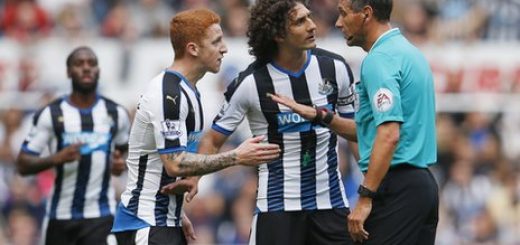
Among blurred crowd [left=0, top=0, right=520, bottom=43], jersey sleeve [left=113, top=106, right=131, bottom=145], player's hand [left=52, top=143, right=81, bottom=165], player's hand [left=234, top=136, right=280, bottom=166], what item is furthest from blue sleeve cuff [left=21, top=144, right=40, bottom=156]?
blurred crowd [left=0, top=0, right=520, bottom=43]

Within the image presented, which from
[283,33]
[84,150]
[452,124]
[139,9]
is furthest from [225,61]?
[283,33]

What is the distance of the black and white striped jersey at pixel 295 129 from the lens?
9.70 m

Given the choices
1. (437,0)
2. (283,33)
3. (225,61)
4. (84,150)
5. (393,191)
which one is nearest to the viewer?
(393,191)

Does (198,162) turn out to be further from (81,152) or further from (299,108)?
(81,152)

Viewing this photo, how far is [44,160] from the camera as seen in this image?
37.6 feet

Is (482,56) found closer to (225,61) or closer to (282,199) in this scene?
(225,61)

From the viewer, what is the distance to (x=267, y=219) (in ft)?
31.9

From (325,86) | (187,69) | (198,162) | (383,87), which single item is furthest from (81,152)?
(383,87)

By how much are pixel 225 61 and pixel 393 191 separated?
983 centimetres

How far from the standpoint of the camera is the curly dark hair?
9.73 m

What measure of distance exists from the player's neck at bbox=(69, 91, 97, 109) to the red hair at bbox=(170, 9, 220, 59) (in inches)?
115

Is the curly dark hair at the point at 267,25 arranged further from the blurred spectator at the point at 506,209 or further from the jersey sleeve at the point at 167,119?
the blurred spectator at the point at 506,209

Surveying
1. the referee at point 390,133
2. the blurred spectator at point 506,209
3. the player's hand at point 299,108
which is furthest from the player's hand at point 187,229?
the blurred spectator at point 506,209

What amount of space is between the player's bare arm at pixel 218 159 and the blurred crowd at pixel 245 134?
7.75 m
